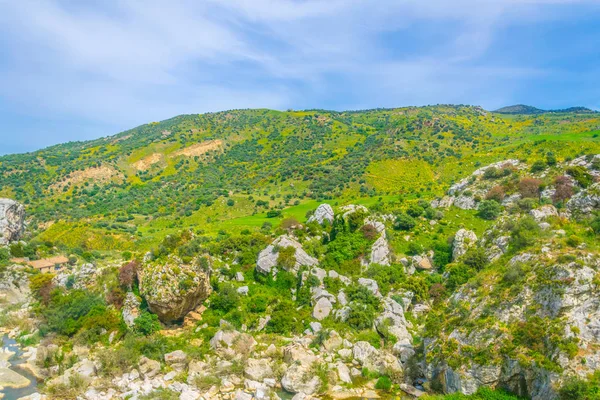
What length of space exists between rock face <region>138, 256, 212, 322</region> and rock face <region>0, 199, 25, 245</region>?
37838 mm

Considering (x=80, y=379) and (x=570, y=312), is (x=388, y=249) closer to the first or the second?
(x=570, y=312)

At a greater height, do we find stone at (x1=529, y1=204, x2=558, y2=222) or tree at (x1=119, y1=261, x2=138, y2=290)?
stone at (x1=529, y1=204, x2=558, y2=222)

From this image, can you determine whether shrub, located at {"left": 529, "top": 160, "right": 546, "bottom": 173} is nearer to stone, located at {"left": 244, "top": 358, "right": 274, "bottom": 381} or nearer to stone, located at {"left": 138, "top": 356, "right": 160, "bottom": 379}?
stone, located at {"left": 244, "top": 358, "right": 274, "bottom": 381}

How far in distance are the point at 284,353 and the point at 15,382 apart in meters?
20.1

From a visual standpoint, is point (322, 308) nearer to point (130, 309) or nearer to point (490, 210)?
point (130, 309)

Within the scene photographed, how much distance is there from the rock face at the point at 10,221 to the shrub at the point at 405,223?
59784 millimetres

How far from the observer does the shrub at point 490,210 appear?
158 feet

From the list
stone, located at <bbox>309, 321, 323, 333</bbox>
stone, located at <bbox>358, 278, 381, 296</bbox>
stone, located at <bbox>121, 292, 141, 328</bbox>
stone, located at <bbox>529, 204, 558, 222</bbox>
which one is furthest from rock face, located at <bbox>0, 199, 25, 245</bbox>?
stone, located at <bbox>529, 204, 558, 222</bbox>

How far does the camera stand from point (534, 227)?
1215 inches

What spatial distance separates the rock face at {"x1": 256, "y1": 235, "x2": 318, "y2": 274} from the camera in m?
39.6

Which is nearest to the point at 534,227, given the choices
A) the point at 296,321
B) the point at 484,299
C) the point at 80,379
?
the point at 484,299

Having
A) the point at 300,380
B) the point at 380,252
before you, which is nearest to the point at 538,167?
the point at 380,252

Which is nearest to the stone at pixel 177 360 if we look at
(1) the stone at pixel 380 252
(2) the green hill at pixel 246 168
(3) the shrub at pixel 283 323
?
(3) the shrub at pixel 283 323

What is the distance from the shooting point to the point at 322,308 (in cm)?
3422
